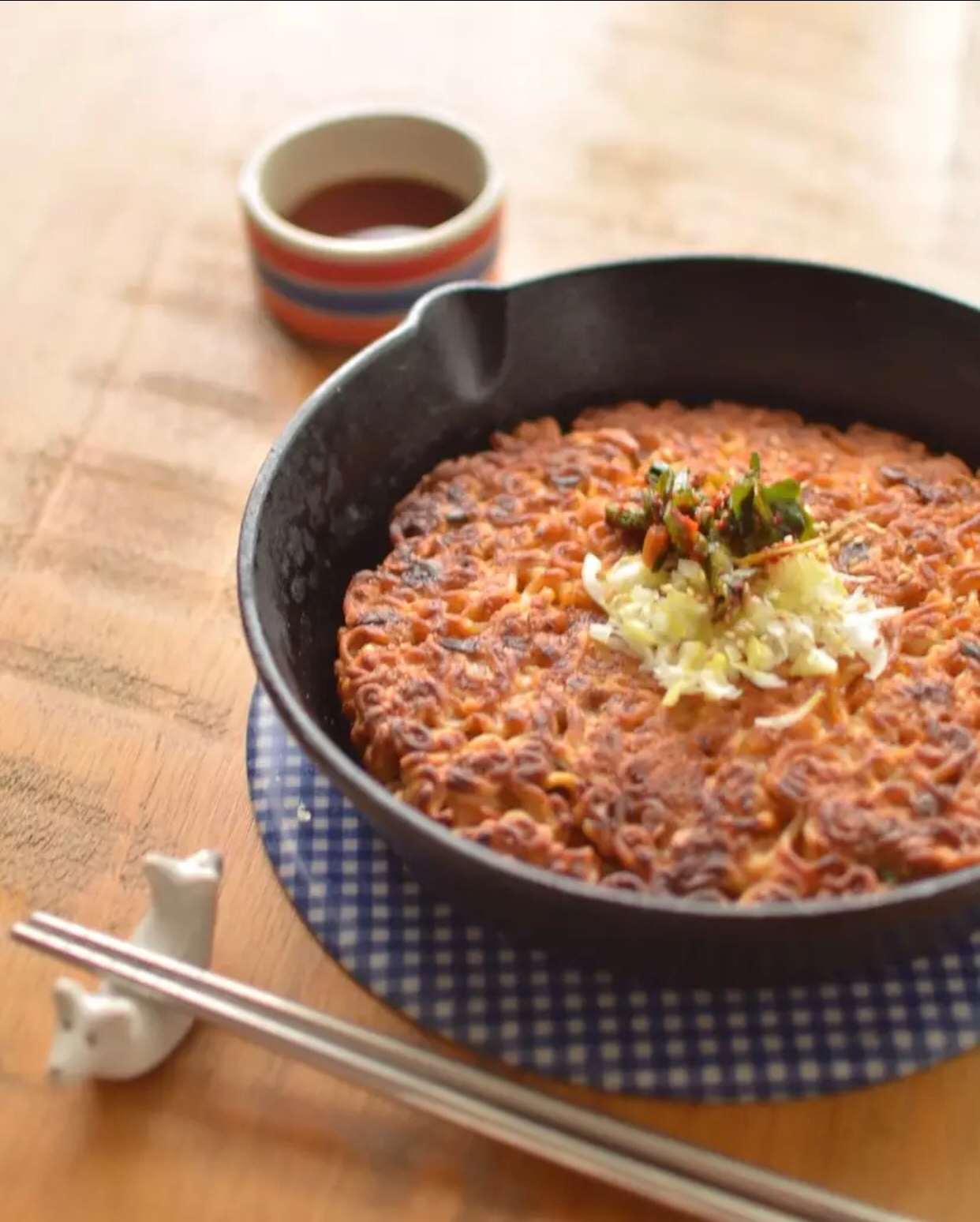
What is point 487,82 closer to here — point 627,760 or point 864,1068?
point 627,760

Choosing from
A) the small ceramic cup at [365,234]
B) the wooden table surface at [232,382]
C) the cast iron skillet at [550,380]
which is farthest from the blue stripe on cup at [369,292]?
the cast iron skillet at [550,380]

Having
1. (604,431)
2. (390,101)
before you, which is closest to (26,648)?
(604,431)

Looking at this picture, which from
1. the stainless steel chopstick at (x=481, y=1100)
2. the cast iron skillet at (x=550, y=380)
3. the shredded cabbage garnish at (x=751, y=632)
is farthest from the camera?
the cast iron skillet at (x=550, y=380)

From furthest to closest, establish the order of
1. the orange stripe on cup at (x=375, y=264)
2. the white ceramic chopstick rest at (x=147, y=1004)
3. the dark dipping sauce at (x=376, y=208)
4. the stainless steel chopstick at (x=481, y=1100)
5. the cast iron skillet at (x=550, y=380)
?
the dark dipping sauce at (x=376, y=208) < the orange stripe on cup at (x=375, y=264) < the cast iron skillet at (x=550, y=380) < the white ceramic chopstick rest at (x=147, y=1004) < the stainless steel chopstick at (x=481, y=1100)

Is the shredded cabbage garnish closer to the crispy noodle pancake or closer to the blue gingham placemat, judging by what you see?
the crispy noodle pancake

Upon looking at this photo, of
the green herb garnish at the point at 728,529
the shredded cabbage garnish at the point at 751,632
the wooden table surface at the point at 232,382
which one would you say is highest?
the green herb garnish at the point at 728,529

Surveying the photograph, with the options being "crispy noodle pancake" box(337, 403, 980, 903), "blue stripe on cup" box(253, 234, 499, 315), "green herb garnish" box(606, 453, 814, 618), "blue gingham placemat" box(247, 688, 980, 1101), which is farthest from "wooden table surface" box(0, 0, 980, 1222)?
"green herb garnish" box(606, 453, 814, 618)

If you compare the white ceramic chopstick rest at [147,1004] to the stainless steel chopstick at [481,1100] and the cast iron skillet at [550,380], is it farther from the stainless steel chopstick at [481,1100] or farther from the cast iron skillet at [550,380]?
the cast iron skillet at [550,380]
